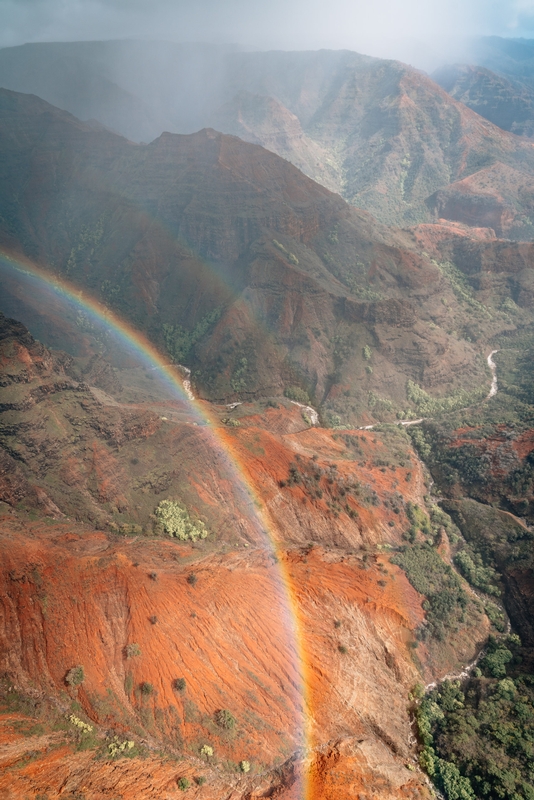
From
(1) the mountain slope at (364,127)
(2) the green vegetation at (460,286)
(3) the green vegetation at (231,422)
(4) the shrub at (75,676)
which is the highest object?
(1) the mountain slope at (364,127)

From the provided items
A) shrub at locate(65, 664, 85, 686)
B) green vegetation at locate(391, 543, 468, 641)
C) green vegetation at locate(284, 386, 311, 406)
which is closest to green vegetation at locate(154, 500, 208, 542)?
shrub at locate(65, 664, 85, 686)

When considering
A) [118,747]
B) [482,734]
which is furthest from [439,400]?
[118,747]

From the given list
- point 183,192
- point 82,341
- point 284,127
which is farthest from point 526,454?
point 284,127

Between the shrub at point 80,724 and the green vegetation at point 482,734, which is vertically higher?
the shrub at point 80,724

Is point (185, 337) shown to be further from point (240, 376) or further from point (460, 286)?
point (460, 286)

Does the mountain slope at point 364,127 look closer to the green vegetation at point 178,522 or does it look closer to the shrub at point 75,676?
the green vegetation at point 178,522

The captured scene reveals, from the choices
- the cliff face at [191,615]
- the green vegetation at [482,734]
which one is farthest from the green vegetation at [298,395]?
the green vegetation at [482,734]

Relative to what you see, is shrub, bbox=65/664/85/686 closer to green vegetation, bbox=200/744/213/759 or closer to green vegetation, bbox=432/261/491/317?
green vegetation, bbox=200/744/213/759

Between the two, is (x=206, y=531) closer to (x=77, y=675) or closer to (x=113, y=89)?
(x=77, y=675)
